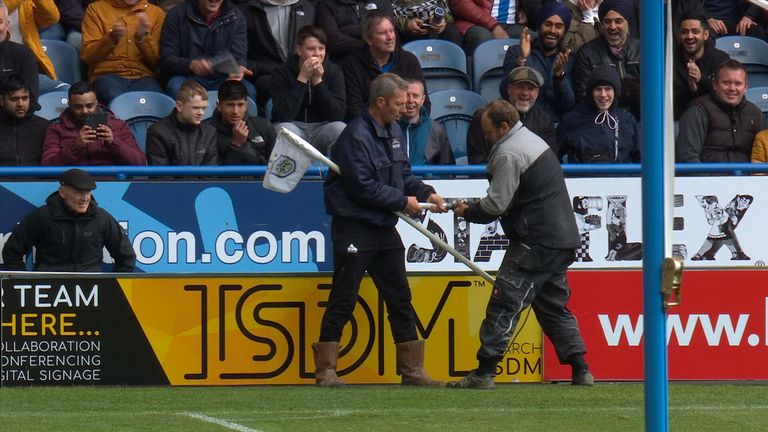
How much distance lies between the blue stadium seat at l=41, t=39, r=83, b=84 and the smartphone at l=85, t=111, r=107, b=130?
2.32 metres

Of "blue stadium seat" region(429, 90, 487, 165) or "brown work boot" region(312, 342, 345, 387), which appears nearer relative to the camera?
"brown work boot" region(312, 342, 345, 387)

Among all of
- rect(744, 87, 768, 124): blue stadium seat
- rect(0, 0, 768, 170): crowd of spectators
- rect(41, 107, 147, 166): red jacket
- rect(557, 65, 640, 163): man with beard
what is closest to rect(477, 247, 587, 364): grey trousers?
rect(0, 0, 768, 170): crowd of spectators

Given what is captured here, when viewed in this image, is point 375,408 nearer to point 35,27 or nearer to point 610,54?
point 610,54

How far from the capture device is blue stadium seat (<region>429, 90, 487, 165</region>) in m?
13.3

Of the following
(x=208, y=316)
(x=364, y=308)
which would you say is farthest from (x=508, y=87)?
(x=208, y=316)

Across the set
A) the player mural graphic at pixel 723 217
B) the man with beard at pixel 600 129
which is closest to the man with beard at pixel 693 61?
the man with beard at pixel 600 129

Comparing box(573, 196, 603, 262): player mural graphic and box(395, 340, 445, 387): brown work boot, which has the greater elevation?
box(573, 196, 603, 262): player mural graphic

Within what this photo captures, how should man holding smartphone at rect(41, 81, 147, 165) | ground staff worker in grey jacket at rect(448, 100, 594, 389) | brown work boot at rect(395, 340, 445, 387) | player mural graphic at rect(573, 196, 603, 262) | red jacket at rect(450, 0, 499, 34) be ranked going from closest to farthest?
ground staff worker in grey jacket at rect(448, 100, 594, 389), brown work boot at rect(395, 340, 445, 387), player mural graphic at rect(573, 196, 603, 262), man holding smartphone at rect(41, 81, 147, 165), red jacket at rect(450, 0, 499, 34)

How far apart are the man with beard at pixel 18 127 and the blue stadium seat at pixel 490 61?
4.45 metres

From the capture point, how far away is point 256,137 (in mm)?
11938

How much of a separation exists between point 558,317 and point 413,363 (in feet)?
3.65

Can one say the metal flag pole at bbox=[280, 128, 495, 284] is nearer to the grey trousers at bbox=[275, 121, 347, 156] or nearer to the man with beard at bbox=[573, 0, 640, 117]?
the grey trousers at bbox=[275, 121, 347, 156]

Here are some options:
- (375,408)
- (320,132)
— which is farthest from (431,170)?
(375,408)

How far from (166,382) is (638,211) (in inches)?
152
